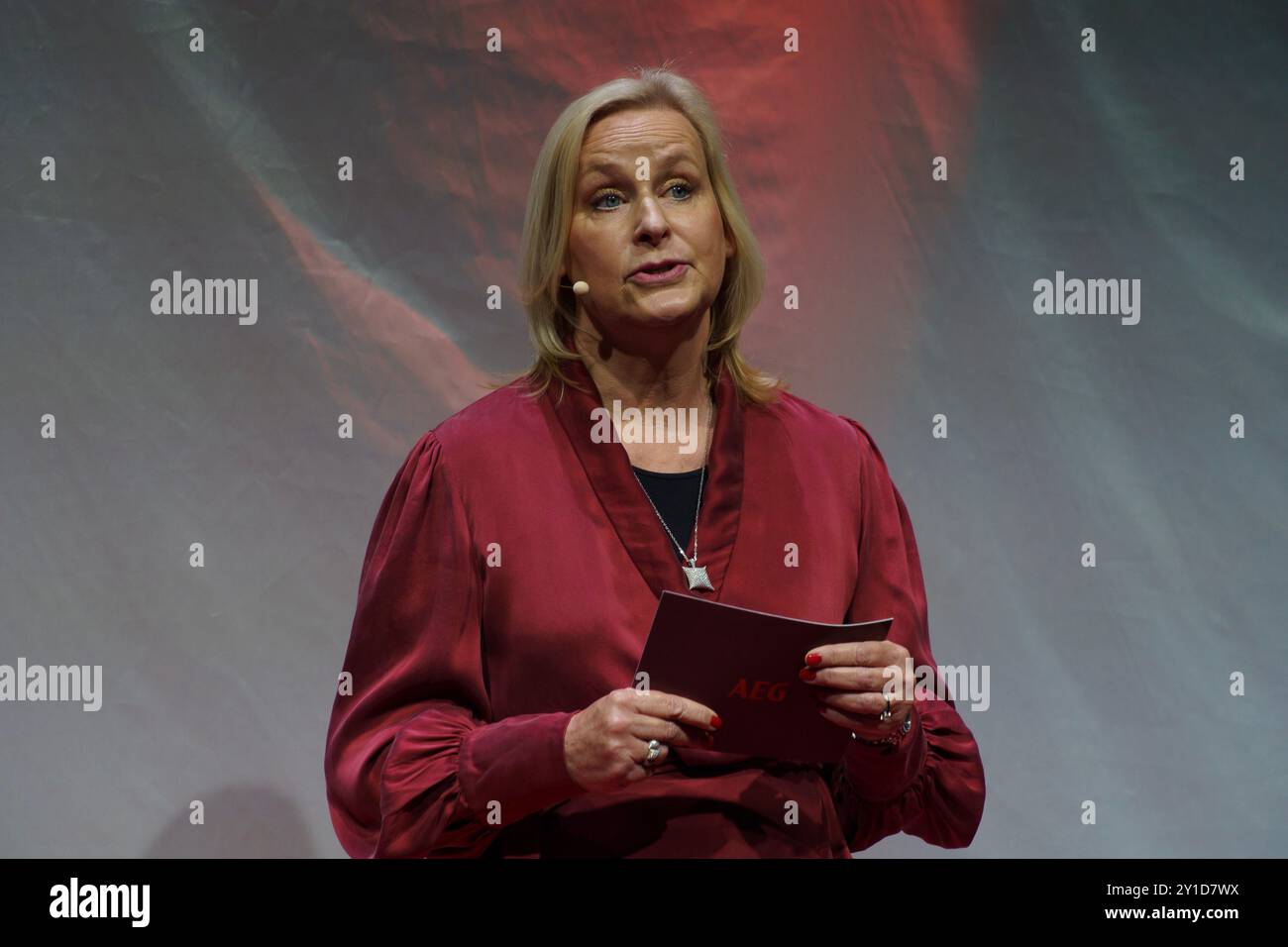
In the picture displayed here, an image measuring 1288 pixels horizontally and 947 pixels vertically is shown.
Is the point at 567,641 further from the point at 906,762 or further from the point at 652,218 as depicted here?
the point at 652,218

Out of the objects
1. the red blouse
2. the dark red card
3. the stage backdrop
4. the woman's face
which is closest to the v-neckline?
the red blouse

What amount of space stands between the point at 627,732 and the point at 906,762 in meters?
0.47

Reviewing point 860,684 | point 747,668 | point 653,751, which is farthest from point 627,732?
point 860,684

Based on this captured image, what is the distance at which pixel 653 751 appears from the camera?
170 cm

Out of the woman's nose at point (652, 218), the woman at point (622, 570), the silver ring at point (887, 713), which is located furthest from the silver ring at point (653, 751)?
the woman's nose at point (652, 218)

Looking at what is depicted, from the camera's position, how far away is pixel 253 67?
2.95m

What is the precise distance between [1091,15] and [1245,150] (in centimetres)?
45

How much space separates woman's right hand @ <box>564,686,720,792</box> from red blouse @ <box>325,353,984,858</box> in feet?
0.16

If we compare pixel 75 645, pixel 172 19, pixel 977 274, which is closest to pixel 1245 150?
pixel 977 274

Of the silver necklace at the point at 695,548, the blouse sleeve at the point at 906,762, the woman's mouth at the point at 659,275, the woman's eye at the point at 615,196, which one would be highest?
the woman's eye at the point at 615,196

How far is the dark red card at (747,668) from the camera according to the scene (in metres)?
1.70

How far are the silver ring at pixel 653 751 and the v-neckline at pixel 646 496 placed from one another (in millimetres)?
314

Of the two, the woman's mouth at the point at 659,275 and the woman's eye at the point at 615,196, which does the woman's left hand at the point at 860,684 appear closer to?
the woman's mouth at the point at 659,275

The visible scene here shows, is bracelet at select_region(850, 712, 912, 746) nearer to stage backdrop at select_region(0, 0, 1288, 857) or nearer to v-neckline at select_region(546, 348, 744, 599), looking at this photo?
v-neckline at select_region(546, 348, 744, 599)
